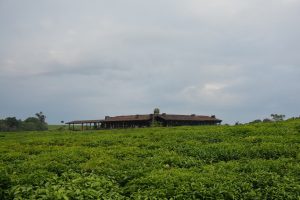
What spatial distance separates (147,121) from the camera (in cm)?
5350

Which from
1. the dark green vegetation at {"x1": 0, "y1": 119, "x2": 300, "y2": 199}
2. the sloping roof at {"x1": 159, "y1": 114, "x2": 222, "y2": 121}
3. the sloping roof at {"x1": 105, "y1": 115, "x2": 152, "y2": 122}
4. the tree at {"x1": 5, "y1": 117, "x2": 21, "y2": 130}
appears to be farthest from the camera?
the tree at {"x1": 5, "y1": 117, "x2": 21, "y2": 130}

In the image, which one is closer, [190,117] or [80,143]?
[80,143]

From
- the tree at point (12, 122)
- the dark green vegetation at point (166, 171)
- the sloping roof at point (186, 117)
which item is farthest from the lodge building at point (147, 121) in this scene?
the dark green vegetation at point (166, 171)

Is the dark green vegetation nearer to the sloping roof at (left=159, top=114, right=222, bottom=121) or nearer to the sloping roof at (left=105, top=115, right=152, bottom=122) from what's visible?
the sloping roof at (left=105, top=115, right=152, bottom=122)

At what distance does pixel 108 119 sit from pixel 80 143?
4042 centimetres

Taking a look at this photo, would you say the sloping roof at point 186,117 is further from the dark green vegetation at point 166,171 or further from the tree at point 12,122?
the dark green vegetation at point 166,171

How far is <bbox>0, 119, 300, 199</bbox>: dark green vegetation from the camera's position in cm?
951

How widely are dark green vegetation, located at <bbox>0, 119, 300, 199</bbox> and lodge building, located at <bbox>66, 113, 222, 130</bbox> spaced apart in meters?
35.1

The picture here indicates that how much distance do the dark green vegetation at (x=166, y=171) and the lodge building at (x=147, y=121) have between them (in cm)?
3514

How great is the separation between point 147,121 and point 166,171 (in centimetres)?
4221

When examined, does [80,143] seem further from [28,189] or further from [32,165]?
[28,189]

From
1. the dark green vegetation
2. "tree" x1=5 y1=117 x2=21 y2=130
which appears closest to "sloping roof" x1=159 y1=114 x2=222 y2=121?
"tree" x1=5 y1=117 x2=21 y2=130

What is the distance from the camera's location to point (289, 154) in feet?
44.8

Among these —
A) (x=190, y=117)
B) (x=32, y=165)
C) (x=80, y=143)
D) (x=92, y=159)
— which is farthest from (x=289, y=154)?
(x=190, y=117)
